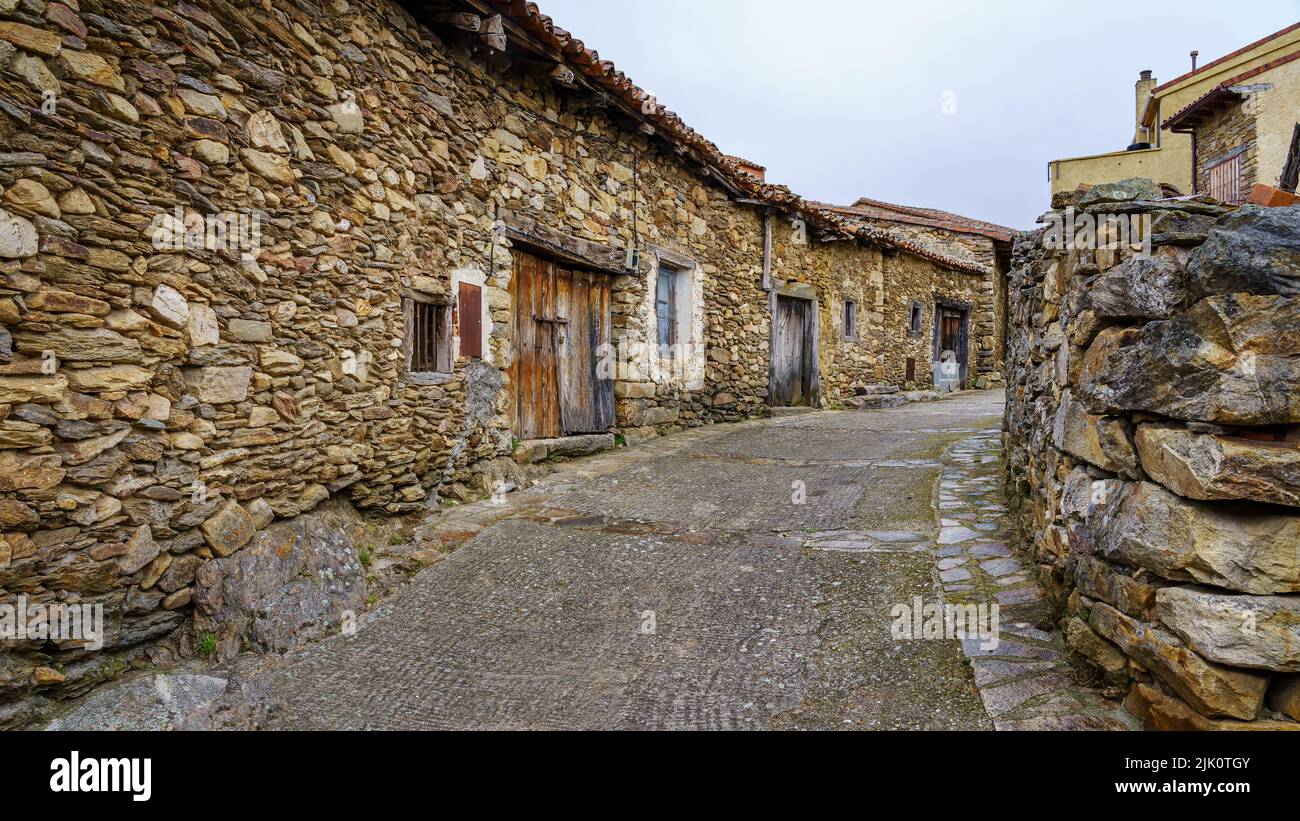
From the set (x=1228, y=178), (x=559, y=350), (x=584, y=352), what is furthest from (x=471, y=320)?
(x=1228, y=178)

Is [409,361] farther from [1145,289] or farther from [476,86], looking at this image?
[1145,289]

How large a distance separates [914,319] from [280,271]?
536 inches

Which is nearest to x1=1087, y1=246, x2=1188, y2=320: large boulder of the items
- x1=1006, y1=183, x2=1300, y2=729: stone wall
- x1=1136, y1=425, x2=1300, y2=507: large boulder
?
x1=1006, y1=183, x2=1300, y2=729: stone wall

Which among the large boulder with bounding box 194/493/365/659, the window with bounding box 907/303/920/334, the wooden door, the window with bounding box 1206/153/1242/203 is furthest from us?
the window with bounding box 907/303/920/334

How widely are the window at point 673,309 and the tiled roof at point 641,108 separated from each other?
1.38 meters

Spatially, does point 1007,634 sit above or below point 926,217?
below

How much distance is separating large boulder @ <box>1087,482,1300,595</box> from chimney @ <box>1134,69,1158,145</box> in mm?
21942

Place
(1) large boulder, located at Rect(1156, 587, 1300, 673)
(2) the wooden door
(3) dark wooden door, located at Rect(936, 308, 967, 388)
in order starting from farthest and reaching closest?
(3) dark wooden door, located at Rect(936, 308, 967, 388) → (2) the wooden door → (1) large boulder, located at Rect(1156, 587, 1300, 673)

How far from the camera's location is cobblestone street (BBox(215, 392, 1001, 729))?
2.84m

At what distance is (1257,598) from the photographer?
6.65 feet

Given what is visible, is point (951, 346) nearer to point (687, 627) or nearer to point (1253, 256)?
point (687, 627)

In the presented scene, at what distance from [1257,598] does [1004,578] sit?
1.74 metres

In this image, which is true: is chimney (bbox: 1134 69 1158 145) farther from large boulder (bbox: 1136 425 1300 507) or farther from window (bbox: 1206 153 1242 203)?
large boulder (bbox: 1136 425 1300 507)

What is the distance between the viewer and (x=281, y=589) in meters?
3.51
